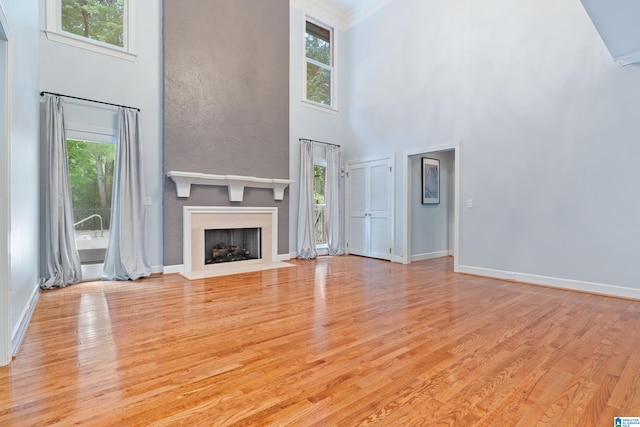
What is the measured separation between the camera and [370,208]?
6590 millimetres

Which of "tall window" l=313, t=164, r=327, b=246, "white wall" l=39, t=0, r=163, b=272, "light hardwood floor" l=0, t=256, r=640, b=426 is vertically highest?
"white wall" l=39, t=0, r=163, b=272

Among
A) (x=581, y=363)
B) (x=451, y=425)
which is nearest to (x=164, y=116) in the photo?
(x=451, y=425)

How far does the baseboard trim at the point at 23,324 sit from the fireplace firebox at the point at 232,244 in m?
2.36

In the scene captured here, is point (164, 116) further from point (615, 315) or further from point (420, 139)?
point (615, 315)

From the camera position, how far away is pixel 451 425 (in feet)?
4.76

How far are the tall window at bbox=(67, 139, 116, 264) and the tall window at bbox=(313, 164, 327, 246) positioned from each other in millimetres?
3665

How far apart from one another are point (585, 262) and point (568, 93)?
6.71ft

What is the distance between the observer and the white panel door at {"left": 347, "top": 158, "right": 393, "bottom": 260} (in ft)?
20.5

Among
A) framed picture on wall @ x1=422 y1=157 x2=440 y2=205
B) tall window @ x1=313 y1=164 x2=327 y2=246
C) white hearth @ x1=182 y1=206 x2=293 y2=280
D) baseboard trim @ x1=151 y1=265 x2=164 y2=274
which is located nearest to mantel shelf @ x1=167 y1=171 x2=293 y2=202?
white hearth @ x1=182 y1=206 x2=293 y2=280

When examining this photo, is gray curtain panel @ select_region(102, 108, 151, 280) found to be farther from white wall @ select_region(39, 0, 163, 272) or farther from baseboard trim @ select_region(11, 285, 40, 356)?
baseboard trim @ select_region(11, 285, 40, 356)

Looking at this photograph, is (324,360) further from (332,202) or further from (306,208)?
(332,202)

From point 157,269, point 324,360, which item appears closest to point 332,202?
point 157,269

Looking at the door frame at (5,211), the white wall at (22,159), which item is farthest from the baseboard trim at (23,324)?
the door frame at (5,211)

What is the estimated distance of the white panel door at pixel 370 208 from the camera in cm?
625
